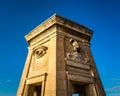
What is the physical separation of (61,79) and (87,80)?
202cm

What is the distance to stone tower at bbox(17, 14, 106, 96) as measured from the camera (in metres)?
6.74

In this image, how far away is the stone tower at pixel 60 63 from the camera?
674 centimetres

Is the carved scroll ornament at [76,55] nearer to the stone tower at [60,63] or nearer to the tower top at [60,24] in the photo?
the stone tower at [60,63]

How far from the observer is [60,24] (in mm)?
8664

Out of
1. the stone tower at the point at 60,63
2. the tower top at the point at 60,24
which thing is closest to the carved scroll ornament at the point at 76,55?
the stone tower at the point at 60,63

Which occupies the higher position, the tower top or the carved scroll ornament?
the tower top

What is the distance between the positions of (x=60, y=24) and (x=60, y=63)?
305cm

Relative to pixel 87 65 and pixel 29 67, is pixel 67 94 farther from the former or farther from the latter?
pixel 29 67

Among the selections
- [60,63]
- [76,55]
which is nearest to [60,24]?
[76,55]

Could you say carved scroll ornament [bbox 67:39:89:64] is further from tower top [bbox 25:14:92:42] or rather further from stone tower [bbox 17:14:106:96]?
tower top [bbox 25:14:92:42]

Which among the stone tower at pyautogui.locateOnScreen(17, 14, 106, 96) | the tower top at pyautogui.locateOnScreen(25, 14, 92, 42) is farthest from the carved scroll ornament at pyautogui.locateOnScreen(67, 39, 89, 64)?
the tower top at pyautogui.locateOnScreen(25, 14, 92, 42)

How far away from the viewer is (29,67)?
897cm

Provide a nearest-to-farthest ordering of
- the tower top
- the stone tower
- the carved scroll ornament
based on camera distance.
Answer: the stone tower
the carved scroll ornament
the tower top

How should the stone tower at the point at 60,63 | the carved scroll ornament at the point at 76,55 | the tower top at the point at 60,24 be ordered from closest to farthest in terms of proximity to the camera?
the stone tower at the point at 60,63, the carved scroll ornament at the point at 76,55, the tower top at the point at 60,24
